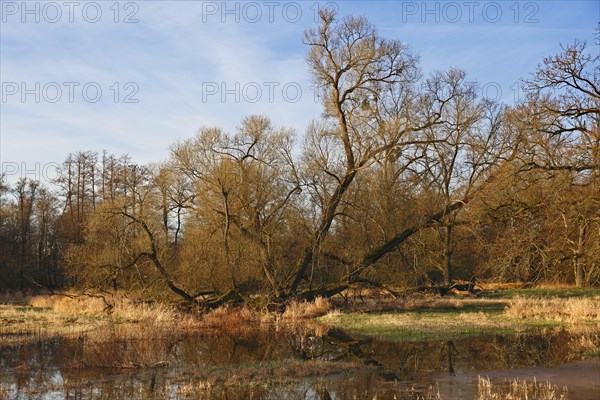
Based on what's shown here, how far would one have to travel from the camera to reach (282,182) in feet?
112

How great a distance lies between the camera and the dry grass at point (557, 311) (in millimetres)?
19531

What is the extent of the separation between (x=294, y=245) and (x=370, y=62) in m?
11.2

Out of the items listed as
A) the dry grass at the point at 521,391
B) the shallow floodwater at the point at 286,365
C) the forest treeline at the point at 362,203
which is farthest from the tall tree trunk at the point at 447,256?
the dry grass at the point at 521,391

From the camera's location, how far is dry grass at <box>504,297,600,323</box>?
1953cm

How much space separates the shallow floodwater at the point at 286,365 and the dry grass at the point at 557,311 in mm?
2592

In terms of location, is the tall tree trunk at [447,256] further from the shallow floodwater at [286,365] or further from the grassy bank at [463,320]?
the shallow floodwater at [286,365]

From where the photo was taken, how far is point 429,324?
1952 cm

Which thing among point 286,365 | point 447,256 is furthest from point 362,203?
point 286,365

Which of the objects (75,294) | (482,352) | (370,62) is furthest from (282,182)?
(482,352)

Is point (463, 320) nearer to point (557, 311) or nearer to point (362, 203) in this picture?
point (557, 311)

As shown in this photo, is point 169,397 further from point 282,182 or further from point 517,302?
point 282,182

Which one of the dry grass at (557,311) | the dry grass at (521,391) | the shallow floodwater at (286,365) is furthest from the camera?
the dry grass at (557,311)

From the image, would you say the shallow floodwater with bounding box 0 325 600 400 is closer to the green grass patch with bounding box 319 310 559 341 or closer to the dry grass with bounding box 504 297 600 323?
the green grass patch with bounding box 319 310 559 341

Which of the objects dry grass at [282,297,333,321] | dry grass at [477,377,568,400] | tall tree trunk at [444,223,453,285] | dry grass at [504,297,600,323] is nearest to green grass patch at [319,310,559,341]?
dry grass at [504,297,600,323]
